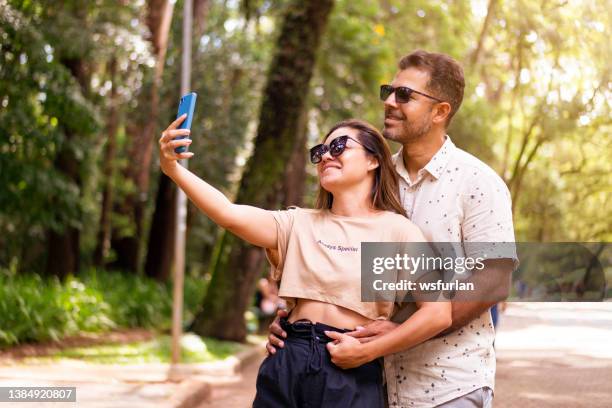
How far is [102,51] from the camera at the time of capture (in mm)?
16219

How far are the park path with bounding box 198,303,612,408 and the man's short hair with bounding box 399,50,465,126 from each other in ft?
2.97

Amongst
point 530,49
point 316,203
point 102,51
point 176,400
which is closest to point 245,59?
point 102,51

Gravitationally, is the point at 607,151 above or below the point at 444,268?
above

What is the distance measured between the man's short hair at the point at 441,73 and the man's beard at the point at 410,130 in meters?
0.12

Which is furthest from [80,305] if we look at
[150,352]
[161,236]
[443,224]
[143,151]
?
[443,224]

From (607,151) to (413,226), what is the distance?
1811 mm

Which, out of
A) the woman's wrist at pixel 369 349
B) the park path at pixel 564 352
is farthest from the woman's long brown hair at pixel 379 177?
Result: the park path at pixel 564 352

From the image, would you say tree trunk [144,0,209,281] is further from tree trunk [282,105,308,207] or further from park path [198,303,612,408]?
park path [198,303,612,408]

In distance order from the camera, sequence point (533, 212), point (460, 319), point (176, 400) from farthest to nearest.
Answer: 1. point (176, 400)
2. point (533, 212)
3. point (460, 319)

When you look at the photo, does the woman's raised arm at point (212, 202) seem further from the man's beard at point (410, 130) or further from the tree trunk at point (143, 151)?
the tree trunk at point (143, 151)

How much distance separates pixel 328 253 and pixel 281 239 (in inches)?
7.8

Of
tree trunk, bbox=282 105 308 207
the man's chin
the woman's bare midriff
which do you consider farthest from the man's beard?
tree trunk, bbox=282 105 308 207

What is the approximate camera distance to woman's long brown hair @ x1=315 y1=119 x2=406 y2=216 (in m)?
3.25

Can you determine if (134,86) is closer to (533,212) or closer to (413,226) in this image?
(533,212)
